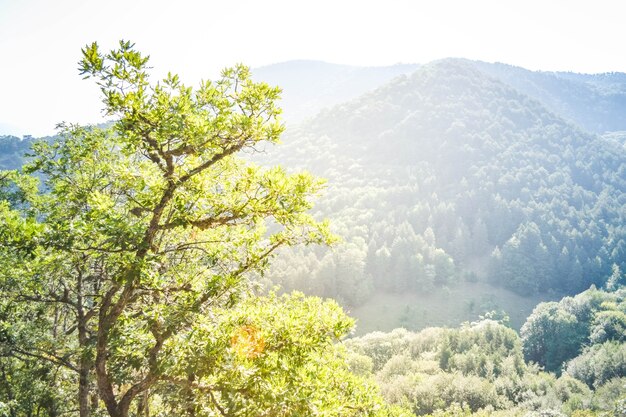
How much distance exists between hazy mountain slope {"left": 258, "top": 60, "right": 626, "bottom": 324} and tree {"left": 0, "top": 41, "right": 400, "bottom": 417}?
7631 centimetres

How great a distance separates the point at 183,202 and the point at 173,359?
249cm

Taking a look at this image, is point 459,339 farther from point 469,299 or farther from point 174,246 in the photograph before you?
point 174,246

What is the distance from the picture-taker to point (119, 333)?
21.1 feet

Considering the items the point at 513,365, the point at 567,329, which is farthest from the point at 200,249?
the point at 567,329

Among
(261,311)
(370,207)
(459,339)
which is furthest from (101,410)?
(370,207)

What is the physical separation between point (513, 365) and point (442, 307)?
40.9 meters

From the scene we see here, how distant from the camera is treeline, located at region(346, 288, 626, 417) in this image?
4109 cm

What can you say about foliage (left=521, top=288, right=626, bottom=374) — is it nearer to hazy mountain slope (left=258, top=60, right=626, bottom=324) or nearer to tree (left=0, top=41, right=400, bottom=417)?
hazy mountain slope (left=258, top=60, right=626, bottom=324)

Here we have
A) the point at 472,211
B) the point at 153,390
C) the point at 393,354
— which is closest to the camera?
the point at 153,390

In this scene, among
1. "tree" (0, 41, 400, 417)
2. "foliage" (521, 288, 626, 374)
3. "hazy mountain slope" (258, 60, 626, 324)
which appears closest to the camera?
"tree" (0, 41, 400, 417)

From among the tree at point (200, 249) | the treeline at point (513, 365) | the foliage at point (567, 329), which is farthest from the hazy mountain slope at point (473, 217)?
the tree at point (200, 249)

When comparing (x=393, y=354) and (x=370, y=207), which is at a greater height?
(x=370, y=207)

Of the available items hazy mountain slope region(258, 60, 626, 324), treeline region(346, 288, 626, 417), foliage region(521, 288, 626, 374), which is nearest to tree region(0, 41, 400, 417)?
treeline region(346, 288, 626, 417)

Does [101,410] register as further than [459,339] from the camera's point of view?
No
